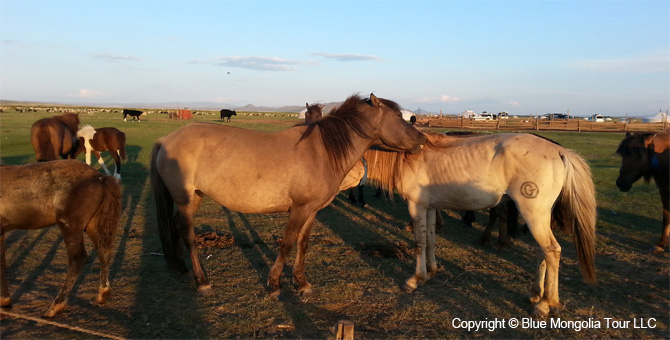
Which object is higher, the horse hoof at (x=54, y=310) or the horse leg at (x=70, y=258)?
the horse leg at (x=70, y=258)

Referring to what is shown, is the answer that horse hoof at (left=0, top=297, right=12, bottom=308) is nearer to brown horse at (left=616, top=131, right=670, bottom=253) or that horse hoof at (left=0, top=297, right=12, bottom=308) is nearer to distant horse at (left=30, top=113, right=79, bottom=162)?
distant horse at (left=30, top=113, right=79, bottom=162)

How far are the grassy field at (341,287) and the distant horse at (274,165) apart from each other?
0.49 meters

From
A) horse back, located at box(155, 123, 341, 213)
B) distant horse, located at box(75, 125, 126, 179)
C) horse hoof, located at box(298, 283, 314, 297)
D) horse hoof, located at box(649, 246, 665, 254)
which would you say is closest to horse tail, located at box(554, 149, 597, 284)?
horse back, located at box(155, 123, 341, 213)

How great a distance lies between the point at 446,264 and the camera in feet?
19.8

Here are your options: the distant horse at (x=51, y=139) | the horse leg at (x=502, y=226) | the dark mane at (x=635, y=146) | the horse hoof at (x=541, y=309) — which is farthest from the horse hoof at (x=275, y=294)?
the distant horse at (x=51, y=139)

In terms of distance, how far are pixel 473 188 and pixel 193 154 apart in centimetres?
358

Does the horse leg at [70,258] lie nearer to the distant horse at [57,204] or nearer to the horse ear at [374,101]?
the distant horse at [57,204]

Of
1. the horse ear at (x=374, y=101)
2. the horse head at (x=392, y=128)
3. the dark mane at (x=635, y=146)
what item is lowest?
the dark mane at (x=635, y=146)

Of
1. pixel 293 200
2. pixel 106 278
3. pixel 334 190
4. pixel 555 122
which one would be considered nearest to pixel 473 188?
pixel 334 190

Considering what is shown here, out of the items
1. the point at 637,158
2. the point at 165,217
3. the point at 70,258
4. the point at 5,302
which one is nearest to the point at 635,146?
the point at 637,158

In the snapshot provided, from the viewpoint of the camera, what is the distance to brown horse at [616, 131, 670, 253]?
6.82 metres

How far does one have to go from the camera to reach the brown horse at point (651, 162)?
6.82 m

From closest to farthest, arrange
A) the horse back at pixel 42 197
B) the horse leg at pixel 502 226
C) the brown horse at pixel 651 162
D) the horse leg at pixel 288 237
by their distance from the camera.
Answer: the horse back at pixel 42 197
the horse leg at pixel 288 237
the horse leg at pixel 502 226
the brown horse at pixel 651 162

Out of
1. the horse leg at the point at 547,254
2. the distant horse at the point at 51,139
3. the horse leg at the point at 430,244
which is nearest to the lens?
the horse leg at the point at 547,254
